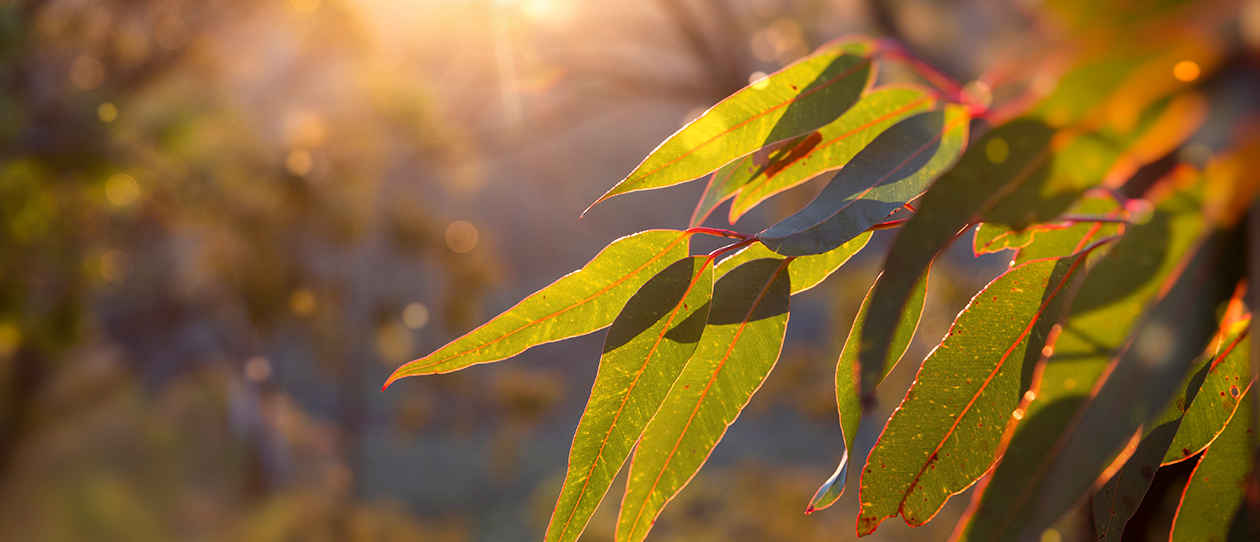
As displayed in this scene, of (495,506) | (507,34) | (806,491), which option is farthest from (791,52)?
(495,506)

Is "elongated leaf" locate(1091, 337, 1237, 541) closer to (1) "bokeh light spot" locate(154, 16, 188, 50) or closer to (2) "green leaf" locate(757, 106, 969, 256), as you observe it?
(2) "green leaf" locate(757, 106, 969, 256)

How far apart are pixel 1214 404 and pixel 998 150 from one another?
0.20 m

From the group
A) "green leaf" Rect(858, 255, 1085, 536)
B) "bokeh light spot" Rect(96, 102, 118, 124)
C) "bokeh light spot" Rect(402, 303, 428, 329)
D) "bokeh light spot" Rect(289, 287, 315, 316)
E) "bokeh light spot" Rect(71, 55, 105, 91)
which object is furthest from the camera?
"bokeh light spot" Rect(402, 303, 428, 329)

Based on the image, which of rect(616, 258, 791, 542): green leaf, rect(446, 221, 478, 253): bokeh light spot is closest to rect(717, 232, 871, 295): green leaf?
rect(616, 258, 791, 542): green leaf

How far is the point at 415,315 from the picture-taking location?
123 inches

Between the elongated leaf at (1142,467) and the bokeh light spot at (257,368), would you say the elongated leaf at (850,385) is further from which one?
the bokeh light spot at (257,368)

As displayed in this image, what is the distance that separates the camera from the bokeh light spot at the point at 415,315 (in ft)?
10.0

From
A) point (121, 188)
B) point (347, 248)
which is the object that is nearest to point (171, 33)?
point (121, 188)

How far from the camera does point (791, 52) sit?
183 centimetres

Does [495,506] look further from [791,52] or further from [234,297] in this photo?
[791,52]

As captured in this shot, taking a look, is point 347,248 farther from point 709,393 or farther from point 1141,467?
point 1141,467

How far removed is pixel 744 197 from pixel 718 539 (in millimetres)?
2024

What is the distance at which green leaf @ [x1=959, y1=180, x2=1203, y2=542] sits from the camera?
7.9 inches

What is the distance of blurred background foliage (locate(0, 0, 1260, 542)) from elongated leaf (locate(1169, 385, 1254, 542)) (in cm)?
123
